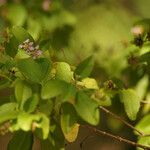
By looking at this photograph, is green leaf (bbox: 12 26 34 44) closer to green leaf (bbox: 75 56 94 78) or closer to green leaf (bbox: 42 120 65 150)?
green leaf (bbox: 75 56 94 78)

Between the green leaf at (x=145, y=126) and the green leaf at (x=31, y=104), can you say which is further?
the green leaf at (x=145, y=126)

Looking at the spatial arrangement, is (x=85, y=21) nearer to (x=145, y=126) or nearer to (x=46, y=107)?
(x=145, y=126)

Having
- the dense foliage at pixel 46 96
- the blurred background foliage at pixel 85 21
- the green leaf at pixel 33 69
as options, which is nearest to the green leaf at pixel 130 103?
the dense foliage at pixel 46 96

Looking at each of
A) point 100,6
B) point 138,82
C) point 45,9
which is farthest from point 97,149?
point 138,82

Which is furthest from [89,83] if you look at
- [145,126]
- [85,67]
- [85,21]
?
[85,21]

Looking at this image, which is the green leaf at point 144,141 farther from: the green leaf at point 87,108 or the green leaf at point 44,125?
the green leaf at point 44,125

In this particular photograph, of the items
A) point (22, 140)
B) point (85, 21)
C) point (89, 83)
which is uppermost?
point (89, 83)

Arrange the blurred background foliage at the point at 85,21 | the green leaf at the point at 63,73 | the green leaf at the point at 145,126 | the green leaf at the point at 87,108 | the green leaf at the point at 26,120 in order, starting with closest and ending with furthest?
the green leaf at the point at 26,120 → the green leaf at the point at 87,108 → the green leaf at the point at 63,73 → the green leaf at the point at 145,126 → the blurred background foliage at the point at 85,21
